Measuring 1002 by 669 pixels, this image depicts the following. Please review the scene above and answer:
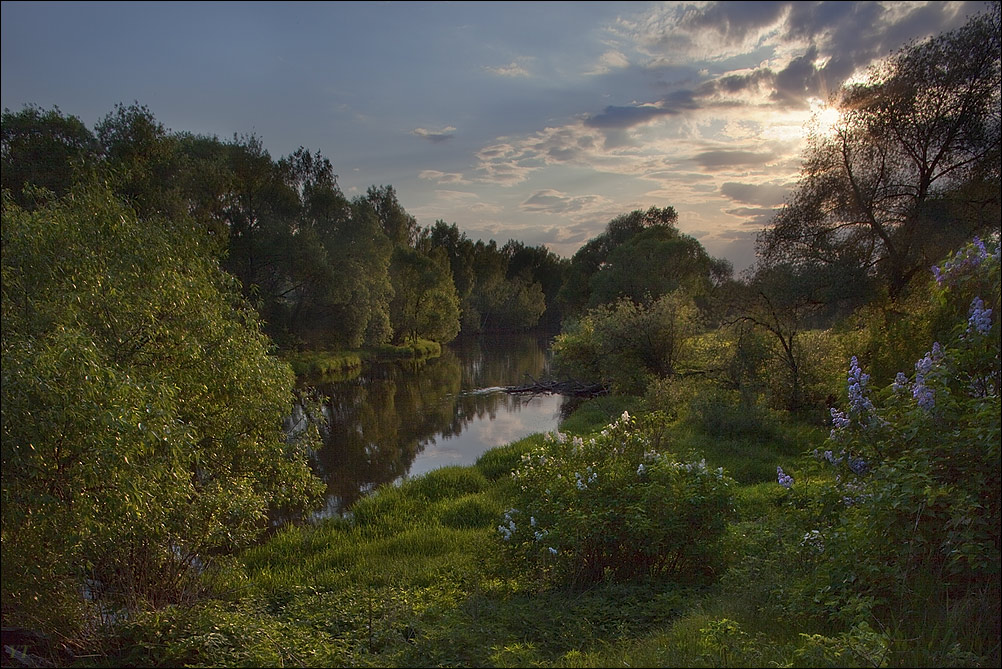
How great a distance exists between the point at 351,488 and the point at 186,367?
25.9 feet

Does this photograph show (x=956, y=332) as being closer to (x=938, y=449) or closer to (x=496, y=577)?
(x=938, y=449)

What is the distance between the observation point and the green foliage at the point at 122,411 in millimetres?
4941

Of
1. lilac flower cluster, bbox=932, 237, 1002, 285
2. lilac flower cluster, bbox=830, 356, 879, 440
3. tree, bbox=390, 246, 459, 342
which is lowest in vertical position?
lilac flower cluster, bbox=830, 356, 879, 440

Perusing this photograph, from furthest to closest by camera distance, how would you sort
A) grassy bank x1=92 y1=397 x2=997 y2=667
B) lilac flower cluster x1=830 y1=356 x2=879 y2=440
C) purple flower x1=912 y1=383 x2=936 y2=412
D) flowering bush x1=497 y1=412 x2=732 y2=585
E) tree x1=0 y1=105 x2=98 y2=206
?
tree x1=0 y1=105 x2=98 y2=206 → flowering bush x1=497 y1=412 x2=732 y2=585 → lilac flower cluster x1=830 y1=356 x2=879 y2=440 → purple flower x1=912 y1=383 x2=936 y2=412 → grassy bank x1=92 y1=397 x2=997 y2=667

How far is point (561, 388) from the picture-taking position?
28.6 metres

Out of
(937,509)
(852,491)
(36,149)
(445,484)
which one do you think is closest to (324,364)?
(36,149)

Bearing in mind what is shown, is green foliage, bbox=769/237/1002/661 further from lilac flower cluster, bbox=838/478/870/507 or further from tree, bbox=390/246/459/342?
tree, bbox=390/246/459/342

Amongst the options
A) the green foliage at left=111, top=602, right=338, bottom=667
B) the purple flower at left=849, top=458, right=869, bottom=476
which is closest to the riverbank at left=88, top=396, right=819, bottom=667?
the green foliage at left=111, top=602, right=338, bottom=667

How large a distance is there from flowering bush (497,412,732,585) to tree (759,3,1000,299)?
13079 mm

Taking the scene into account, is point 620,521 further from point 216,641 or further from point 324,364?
point 324,364

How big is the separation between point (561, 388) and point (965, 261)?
79.3ft

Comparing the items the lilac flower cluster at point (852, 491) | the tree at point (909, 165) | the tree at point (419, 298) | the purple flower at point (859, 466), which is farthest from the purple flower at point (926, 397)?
the tree at point (419, 298)

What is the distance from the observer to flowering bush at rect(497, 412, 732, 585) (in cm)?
630

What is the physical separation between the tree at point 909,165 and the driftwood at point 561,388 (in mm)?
11512
